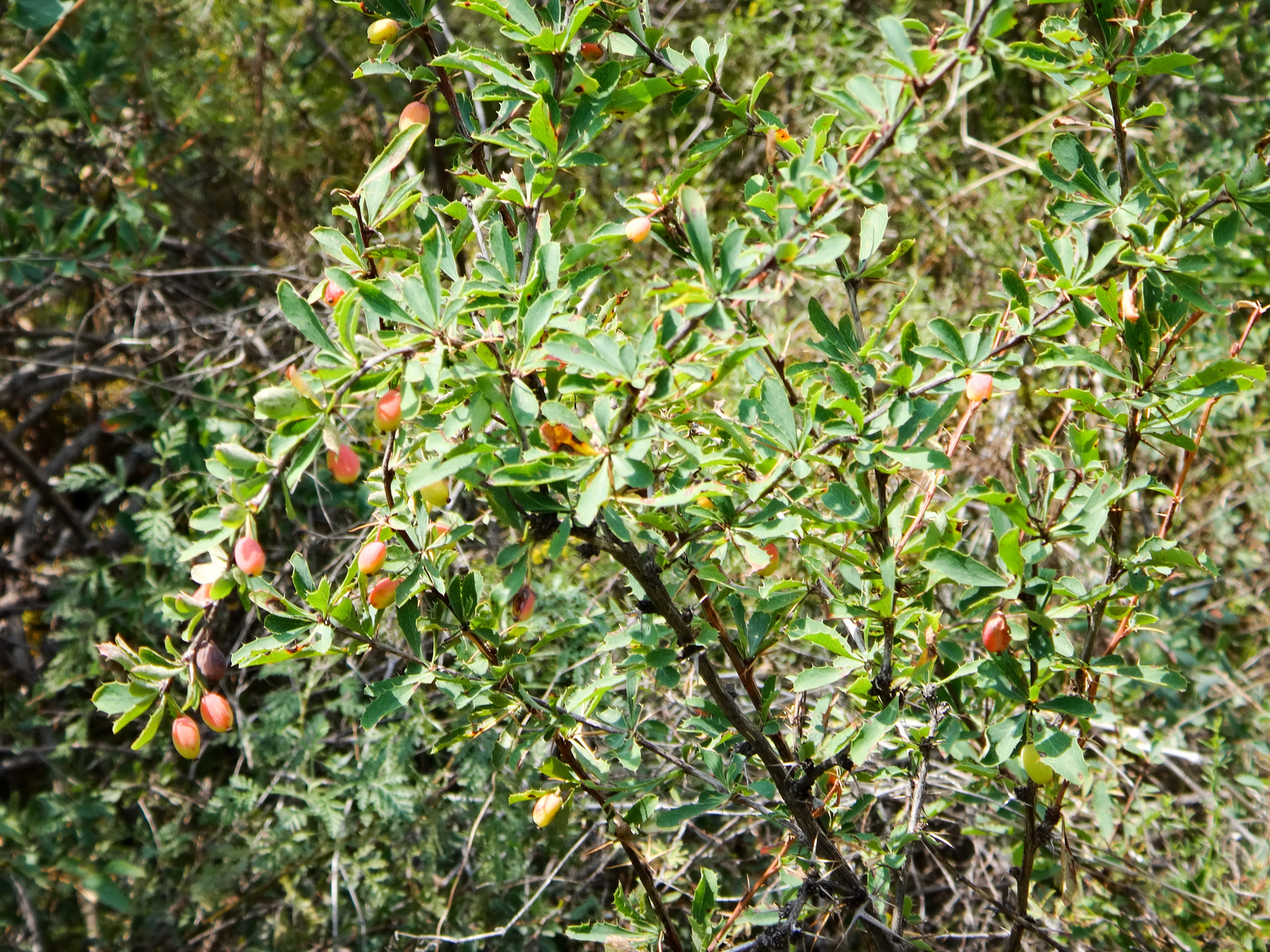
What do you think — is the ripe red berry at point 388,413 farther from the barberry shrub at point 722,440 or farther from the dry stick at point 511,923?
the dry stick at point 511,923

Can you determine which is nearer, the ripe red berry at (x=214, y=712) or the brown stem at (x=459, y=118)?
the ripe red berry at (x=214, y=712)

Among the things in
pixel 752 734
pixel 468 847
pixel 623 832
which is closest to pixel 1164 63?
pixel 752 734

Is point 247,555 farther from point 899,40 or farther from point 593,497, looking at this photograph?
point 899,40

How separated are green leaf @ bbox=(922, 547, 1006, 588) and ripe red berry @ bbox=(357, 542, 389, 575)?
0.58 metres

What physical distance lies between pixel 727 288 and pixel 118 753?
2.24 m

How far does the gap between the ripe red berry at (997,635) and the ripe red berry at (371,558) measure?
655 millimetres

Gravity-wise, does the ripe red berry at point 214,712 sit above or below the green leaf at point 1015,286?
below

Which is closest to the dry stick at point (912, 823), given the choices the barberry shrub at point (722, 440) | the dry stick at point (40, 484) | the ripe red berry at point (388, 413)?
the barberry shrub at point (722, 440)

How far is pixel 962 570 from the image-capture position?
3.26 ft

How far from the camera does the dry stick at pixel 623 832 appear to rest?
121 cm

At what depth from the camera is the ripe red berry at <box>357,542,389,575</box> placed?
0.96 metres

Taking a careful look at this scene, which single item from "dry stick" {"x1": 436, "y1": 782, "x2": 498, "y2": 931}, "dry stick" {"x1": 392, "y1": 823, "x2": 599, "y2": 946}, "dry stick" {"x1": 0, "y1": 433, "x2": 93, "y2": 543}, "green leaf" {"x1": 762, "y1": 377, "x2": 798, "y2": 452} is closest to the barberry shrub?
"green leaf" {"x1": 762, "y1": 377, "x2": 798, "y2": 452}

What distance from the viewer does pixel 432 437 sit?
97 cm

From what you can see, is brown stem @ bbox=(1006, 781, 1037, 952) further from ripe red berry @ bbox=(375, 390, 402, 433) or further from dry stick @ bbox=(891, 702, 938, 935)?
ripe red berry @ bbox=(375, 390, 402, 433)
